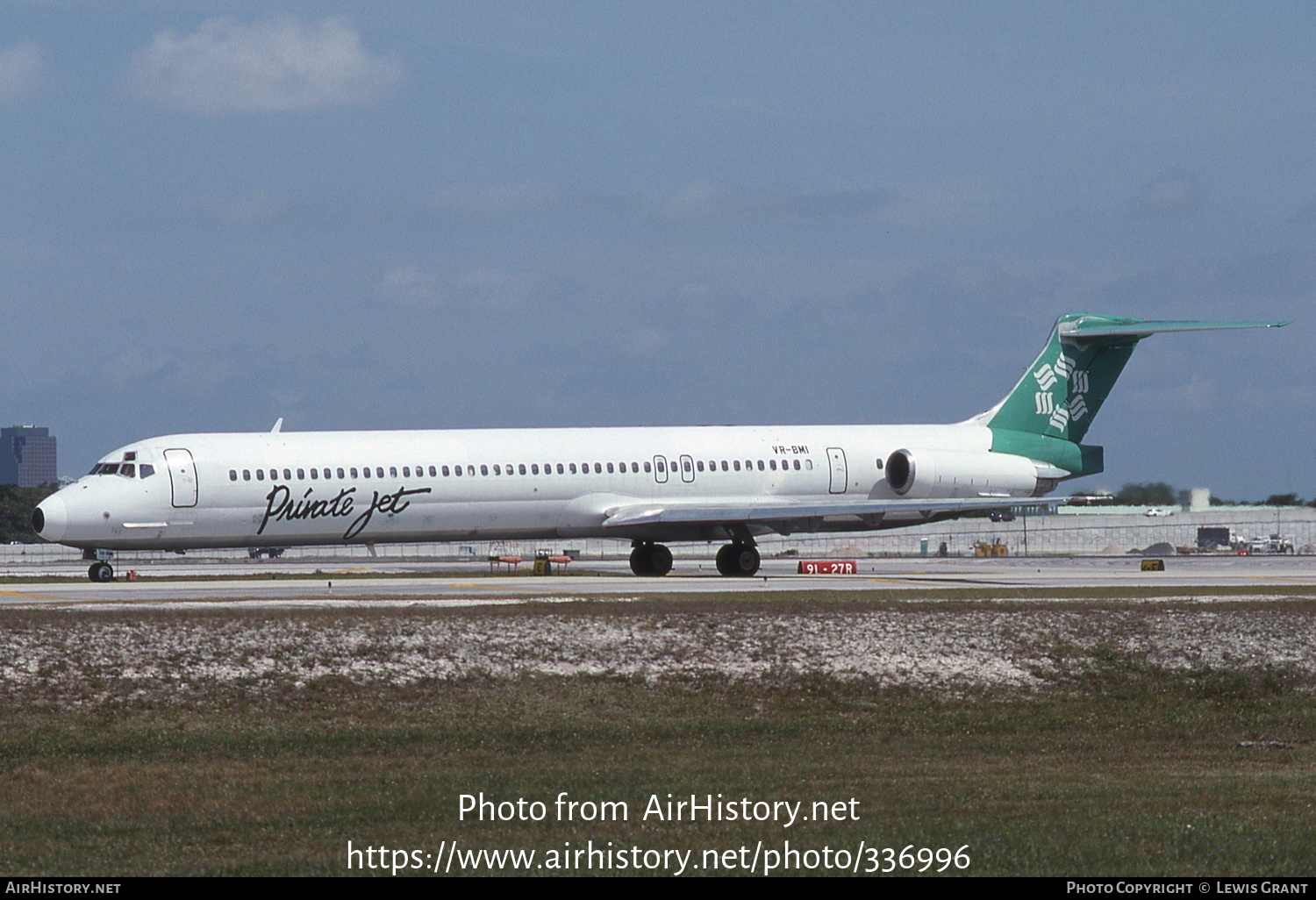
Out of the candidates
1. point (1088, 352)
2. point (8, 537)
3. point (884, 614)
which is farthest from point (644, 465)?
point (8, 537)

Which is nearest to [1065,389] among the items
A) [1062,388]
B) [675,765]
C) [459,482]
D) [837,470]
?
[1062,388]

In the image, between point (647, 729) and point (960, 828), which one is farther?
point (647, 729)

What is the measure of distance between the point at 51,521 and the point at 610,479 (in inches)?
589

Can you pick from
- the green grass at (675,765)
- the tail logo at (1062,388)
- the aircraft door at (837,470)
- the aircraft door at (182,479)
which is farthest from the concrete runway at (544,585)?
the green grass at (675,765)

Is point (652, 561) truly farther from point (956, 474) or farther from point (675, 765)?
point (675, 765)

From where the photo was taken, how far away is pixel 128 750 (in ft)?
60.5

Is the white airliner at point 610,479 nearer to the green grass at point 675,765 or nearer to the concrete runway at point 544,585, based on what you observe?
the concrete runway at point 544,585

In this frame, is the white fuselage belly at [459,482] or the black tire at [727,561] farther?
the black tire at [727,561]

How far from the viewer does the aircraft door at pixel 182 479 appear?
136ft

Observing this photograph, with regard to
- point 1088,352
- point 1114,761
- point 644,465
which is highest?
point 1088,352

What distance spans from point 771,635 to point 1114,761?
7.66 meters

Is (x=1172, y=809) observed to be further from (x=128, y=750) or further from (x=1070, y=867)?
(x=128, y=750)

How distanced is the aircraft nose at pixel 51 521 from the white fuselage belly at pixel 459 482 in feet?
0.58

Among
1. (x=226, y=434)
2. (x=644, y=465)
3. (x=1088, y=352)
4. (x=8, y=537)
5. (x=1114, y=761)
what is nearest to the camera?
(x=1114, y=761)
